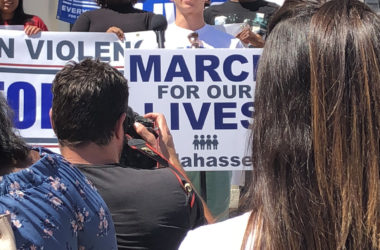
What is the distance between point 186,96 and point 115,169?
1.68m

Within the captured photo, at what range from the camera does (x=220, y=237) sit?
0.97 m

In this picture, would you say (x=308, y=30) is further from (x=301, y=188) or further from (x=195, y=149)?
(x=195, y=149)

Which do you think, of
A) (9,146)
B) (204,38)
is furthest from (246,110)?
(9,146)

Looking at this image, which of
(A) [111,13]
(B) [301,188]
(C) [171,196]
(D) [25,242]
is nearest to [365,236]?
(B) [301,188]

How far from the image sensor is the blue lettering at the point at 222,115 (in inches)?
144

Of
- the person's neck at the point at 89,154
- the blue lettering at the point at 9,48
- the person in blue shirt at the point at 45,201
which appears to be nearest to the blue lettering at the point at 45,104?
the blue lettering at the point at 9,48

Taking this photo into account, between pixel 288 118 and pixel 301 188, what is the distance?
117mm

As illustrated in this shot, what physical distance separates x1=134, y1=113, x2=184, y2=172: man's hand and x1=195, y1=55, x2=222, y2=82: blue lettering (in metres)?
1.00

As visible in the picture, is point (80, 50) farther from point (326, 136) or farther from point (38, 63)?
point (326, 136)

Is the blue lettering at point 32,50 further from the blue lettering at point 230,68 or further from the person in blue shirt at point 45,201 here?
the person in blue shirt at point 45,201

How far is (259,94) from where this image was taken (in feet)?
3.22

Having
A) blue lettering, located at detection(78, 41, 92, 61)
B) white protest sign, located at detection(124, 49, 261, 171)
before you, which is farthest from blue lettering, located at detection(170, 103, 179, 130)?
blue lettering, located at detection(78, 41, 92, 61)

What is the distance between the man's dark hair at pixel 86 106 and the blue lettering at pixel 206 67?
154cm

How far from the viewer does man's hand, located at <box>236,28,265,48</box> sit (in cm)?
415
